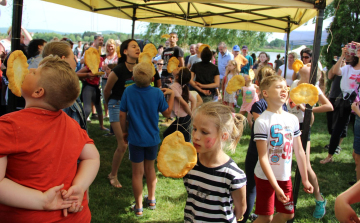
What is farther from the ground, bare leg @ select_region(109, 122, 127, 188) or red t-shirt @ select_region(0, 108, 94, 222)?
red t-shirt @ select_region(0, 108, 94, 222)

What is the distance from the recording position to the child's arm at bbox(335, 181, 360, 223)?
3.51ft

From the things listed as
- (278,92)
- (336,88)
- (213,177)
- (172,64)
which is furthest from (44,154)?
(336,88)

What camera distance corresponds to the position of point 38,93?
4.20ft

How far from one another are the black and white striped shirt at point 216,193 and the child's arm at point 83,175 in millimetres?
623

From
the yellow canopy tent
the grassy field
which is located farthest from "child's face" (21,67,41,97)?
the yellow canopy tent

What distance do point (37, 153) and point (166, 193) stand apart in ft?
8.14

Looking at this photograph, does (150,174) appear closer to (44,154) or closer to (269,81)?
(269,81)

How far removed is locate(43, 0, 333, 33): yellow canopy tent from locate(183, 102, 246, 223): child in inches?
149

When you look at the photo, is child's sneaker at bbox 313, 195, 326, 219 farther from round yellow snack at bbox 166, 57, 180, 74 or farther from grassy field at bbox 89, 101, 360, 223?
round yellow snack at bbox 166, 57, 180, 74

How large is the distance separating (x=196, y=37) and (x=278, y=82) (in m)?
18.0

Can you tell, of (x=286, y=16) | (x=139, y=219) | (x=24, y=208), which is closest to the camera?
(x=24, y=208)

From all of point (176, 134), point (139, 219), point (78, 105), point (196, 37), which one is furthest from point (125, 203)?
point (196, 37)

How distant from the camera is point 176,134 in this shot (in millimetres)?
1773

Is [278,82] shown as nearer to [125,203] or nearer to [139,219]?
[139,219]
